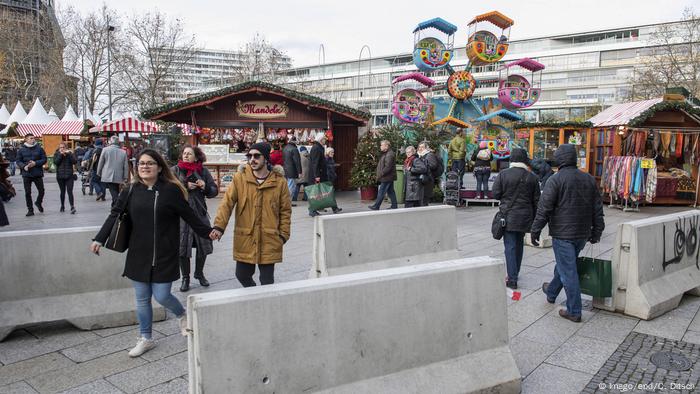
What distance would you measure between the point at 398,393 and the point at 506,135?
1912 cm

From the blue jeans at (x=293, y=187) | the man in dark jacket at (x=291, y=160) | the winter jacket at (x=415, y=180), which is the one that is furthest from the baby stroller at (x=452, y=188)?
the blue jeans at (x=293, y=187)

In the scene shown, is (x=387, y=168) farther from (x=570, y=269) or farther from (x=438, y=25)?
(x=438, y=25)

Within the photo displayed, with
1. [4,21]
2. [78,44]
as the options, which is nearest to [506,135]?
[78,44]

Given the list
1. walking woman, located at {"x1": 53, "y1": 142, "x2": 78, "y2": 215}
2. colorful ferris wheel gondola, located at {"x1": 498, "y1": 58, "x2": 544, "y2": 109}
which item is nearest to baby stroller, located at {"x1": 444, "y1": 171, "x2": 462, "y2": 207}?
colorful ferris wheel gondola, located at {"x1": 498, "y1": 58, "x2": 544, "y2": 109}

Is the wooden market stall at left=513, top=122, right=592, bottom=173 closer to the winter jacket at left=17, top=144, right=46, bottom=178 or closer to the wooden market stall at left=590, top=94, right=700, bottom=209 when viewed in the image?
the wooden market stall at left=590, top=94, right=700, bottom=209

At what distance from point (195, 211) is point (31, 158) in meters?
8.00

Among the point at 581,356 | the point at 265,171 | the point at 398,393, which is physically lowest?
the point at 581,356

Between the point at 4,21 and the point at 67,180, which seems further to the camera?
the point at 4,21

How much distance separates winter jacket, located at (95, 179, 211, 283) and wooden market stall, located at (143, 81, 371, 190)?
37.5 ft

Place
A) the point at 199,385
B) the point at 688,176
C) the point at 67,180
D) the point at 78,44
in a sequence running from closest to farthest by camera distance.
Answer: the point at 199,385
the point at 67,180
the point at 688,176
the point at 78,44

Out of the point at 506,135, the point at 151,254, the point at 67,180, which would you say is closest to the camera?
the point at 151,254

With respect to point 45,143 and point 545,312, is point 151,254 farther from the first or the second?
point 45,143

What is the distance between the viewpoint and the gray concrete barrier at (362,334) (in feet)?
8.43

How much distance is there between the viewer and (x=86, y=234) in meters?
4.86
